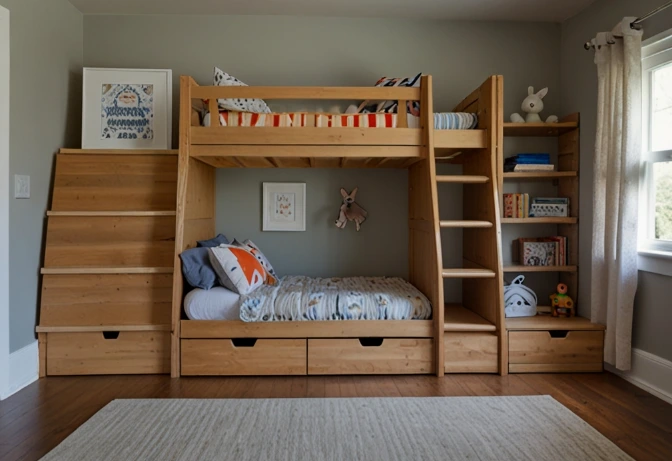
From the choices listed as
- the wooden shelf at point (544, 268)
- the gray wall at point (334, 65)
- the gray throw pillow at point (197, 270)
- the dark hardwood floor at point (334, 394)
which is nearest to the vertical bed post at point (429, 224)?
the dark hardwood floor at point (334, 394)

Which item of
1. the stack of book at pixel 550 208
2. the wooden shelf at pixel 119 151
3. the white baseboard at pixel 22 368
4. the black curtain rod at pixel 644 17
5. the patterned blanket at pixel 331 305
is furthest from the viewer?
the stack of book at pixel 550 208

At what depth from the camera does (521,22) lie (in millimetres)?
3609

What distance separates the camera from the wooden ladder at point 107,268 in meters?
2.87

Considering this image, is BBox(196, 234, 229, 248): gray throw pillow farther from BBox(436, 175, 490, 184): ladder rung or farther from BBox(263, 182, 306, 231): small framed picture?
BBox(436, 175, 490, 184): ladder rung

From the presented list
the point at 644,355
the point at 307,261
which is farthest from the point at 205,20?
the point at 644,355

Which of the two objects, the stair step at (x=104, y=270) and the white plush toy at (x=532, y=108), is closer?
the stair step at (x=104, y=270)

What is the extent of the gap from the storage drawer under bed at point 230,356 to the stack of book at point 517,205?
172 cm

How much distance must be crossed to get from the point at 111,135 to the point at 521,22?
121 inches

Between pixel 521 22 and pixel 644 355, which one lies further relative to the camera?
pixel 521 22

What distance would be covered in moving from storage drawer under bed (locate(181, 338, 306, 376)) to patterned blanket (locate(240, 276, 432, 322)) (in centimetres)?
17

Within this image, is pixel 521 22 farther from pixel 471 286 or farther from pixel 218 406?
pixel 218 406

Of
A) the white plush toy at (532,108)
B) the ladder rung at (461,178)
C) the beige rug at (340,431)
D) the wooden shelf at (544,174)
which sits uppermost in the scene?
the white plush toy at (532,108)

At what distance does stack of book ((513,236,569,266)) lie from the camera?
133 inches

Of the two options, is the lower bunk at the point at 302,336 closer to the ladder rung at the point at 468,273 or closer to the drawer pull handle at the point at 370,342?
the drawer pull handle at the point at 370,342
